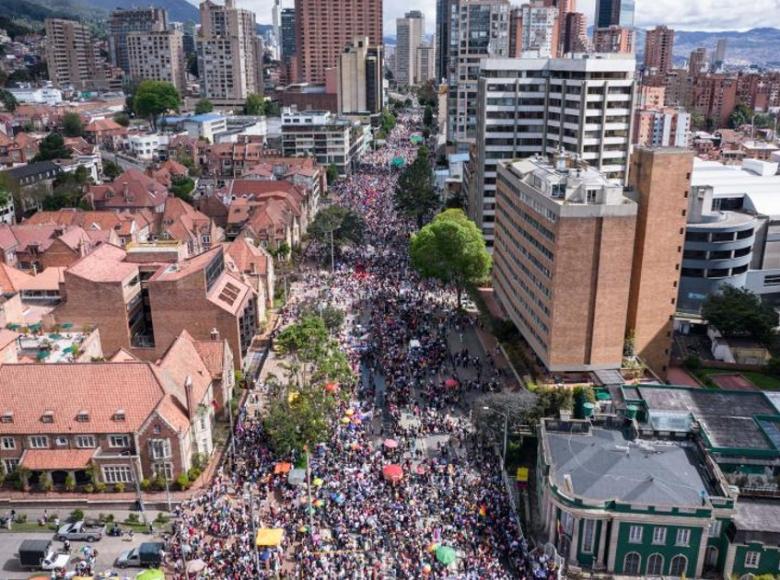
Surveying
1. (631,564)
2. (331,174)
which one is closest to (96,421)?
(631,564)

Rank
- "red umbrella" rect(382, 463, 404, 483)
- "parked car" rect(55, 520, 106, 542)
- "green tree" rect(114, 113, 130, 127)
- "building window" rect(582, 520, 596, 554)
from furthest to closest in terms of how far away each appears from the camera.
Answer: "green tree" rect(114, 113, 130, 127) → "red umbrella" rect(382, 463, 404, 483) → "parked car" rect(55, 520, 106, 542) → "building window" rect(582, 520, 596, 554)

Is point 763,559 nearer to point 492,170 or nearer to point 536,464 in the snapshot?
point 536,464

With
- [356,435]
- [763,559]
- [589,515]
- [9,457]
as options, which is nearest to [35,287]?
[9,457]

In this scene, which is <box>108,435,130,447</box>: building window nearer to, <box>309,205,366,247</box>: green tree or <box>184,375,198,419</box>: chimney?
<box>184,375,198,419</box>: chimney

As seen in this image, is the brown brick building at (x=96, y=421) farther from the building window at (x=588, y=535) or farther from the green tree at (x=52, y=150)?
the green tree at (x=52, y=150)

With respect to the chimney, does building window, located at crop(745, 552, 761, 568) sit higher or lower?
lower

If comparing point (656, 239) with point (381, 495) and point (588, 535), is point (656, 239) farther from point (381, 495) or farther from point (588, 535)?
point (381, 495)

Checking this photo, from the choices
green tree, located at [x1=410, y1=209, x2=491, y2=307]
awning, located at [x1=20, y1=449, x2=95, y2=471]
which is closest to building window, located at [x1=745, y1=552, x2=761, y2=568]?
awning, located at [x1=20, y1=449, x2=95, y2=471]
